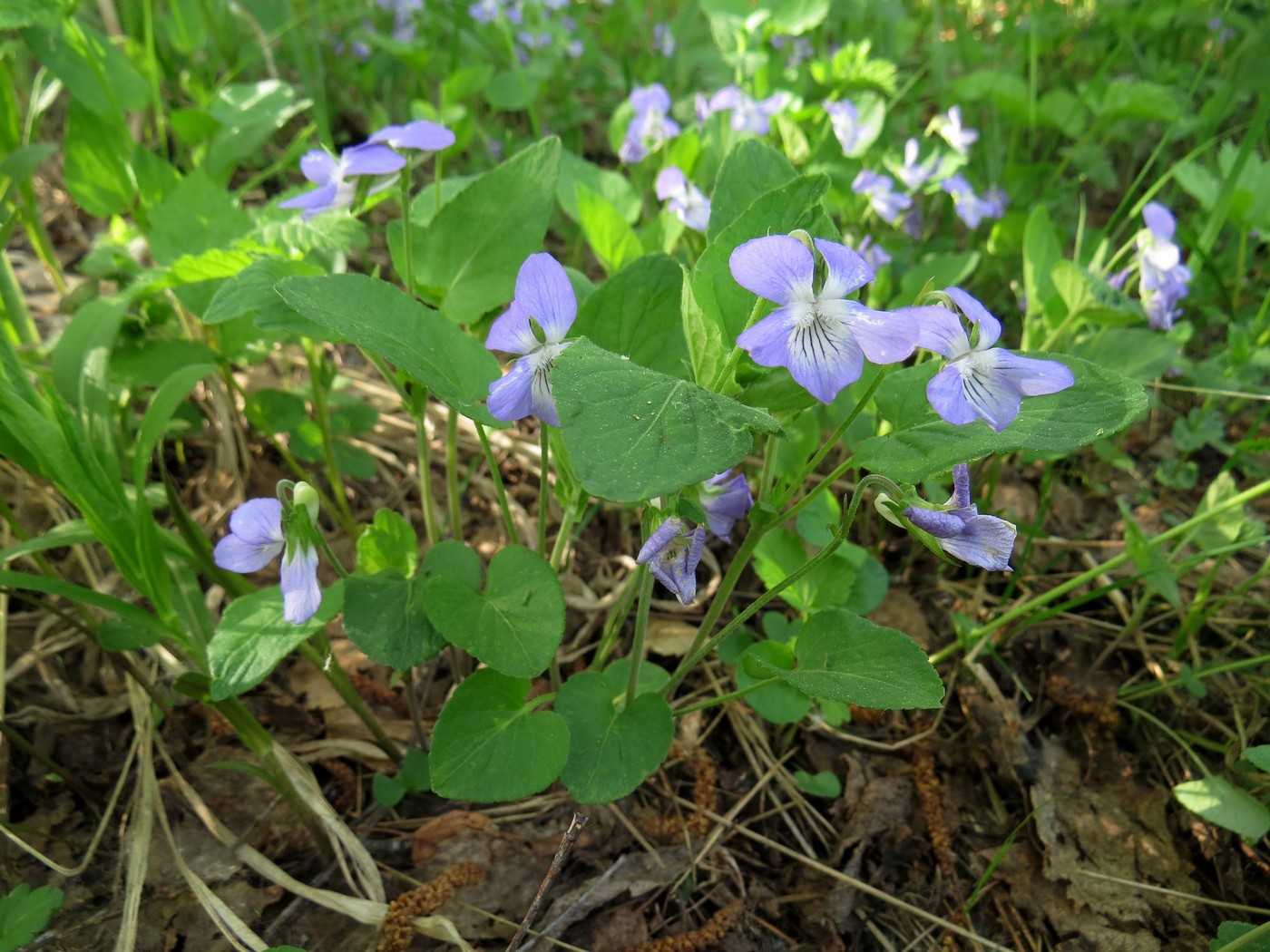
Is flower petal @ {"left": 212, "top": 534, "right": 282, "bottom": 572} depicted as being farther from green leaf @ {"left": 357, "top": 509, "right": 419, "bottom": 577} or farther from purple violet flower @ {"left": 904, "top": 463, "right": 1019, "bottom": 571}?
purple violet flower @ {"left": 904, "top": 463, "right": 1019, "bottom": 571}

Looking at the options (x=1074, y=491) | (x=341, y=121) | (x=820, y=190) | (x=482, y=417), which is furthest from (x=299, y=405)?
(x=341, y=121)

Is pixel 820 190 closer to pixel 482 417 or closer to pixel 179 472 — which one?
pixel 482 417

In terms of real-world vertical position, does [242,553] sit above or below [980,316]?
below

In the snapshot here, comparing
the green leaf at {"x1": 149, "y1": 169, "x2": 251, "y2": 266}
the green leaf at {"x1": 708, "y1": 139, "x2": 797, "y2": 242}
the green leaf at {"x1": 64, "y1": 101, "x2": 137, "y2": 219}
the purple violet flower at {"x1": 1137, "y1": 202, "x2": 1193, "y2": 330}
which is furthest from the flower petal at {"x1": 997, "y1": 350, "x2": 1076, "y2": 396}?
the green leaf at {"x1": 64, "y1": 101, "x2": 137, "y2": 219}

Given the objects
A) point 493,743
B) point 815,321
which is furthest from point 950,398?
point 493,743

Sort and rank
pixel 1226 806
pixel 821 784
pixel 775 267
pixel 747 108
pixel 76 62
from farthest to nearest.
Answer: pixel 747 108
pixel 76 62
pixel 821 784
pixel 1226 806
pixel 775 267

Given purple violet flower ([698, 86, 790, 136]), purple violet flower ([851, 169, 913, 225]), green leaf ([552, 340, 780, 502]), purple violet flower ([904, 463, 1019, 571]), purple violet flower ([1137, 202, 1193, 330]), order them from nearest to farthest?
green leaf ([552, 340, 780, 502]) → purple violet flower ([904, 463, 1019, 571]) → purple violet flower ([1137, 202, 1193, 330]) → purple violet flower ([851, 169, 913, 225]) → purple violet flower ([698, 86, 790, 136])

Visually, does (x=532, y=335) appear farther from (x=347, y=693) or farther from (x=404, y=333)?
(x=347, y=693)
